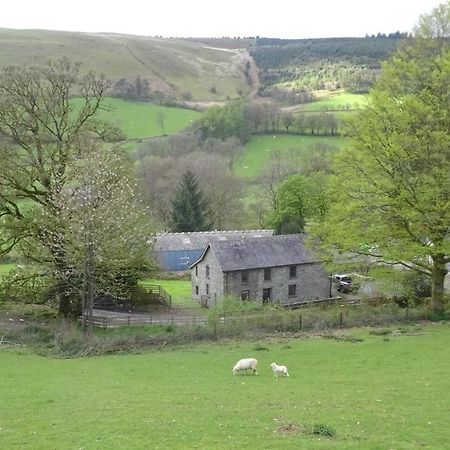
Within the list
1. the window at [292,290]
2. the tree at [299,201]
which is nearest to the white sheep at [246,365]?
the window at [292,290]

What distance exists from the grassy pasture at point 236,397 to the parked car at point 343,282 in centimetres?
2628

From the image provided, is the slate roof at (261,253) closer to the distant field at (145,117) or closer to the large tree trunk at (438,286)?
the large tree trunk at (438,286)

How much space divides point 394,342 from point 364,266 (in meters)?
9.89

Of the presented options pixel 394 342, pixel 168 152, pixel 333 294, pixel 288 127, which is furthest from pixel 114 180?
pixel 288 127

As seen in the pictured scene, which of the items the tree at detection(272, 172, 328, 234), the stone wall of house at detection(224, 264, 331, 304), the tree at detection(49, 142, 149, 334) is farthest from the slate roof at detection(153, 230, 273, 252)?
the tree at detection(49, 142, 149, 334)

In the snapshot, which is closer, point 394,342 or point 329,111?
point 394,342

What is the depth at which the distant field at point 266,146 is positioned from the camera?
387ft

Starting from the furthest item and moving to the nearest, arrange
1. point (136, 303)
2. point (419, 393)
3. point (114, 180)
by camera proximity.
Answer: point (136, 303)
point (114, 180)
point (419, 393)

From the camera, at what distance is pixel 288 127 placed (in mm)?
140500

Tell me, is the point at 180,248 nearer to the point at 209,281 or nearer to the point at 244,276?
the point at 209,281

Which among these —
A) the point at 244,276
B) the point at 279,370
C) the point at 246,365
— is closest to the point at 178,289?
the point at 244,276

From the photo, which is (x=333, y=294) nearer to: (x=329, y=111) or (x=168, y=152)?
(x=168, y=152)

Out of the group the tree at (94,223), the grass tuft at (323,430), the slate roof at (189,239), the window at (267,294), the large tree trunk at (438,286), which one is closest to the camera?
the grass tuft at (323,430)

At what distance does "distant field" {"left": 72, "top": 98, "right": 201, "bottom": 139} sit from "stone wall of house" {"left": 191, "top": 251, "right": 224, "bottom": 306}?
81.5 meters
